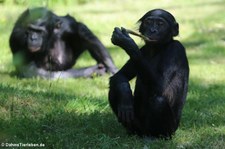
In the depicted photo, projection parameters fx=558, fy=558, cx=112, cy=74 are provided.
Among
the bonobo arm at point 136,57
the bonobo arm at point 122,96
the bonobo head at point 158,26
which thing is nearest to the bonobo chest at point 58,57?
the bonobo arm at point 122,96

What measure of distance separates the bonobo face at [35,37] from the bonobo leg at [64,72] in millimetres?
392

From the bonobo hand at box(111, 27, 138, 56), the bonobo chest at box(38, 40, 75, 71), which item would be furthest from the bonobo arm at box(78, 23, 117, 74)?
the bonobo hand at box(111, 27, 138, 56)

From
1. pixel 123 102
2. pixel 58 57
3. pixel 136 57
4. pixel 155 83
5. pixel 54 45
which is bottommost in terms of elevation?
pixel 58 57

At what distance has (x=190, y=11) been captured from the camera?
57.9 feet

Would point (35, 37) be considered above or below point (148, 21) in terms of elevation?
below

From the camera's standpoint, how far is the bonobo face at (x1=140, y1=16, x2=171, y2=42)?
539cm

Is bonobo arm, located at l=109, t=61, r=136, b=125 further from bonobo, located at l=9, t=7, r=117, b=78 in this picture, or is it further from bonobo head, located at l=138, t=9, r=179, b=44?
bonobo, located at l=9, t=7, r=117, b=78

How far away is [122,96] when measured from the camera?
217 inches

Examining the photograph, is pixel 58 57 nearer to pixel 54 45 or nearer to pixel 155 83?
pixel 54 45

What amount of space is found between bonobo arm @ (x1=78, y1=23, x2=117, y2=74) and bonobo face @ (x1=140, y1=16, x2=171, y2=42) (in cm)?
461

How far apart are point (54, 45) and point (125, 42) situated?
5174 millimetres

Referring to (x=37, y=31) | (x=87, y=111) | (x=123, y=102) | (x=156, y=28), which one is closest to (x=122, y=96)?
(x=123, y=102)

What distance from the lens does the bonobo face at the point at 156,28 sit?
5.39m

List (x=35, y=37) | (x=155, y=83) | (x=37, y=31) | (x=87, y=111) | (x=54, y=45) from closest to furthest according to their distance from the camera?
(x=155, y=83) → (x=87, y=111) → (x=35, y=37) → (x=37, y=31) → (x=54, y=45)
